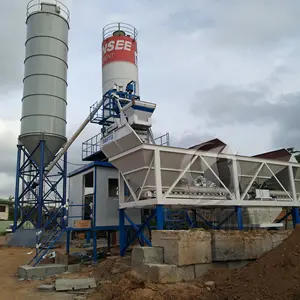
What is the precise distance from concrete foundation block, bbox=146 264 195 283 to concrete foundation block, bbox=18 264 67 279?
16.1ft

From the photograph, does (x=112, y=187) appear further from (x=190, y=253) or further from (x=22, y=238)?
(x=22, y=238)

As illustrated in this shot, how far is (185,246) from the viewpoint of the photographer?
9.37 m

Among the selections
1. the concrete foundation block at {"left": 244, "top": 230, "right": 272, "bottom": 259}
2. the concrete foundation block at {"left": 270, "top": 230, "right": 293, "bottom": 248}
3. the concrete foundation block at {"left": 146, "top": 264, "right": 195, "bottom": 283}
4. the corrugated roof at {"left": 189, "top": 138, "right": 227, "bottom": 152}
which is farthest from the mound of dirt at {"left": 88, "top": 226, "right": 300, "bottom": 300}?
the corrugated roof at {"left": 189, "top": 138, "right": 227, "bottom": 152}

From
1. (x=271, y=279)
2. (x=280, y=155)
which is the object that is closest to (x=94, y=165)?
(x=280, y=155)

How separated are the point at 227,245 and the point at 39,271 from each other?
6.74 meters

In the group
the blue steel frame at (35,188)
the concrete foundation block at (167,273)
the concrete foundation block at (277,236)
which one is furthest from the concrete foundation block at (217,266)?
the blue steel frame at (35,188)

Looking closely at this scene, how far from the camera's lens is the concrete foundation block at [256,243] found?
35.3 feet

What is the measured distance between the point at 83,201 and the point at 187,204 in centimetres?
655

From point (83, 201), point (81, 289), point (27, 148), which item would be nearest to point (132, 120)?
point (83, 201)

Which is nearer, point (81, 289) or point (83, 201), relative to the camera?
point (81, 289)

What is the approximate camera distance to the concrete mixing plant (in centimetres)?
1315

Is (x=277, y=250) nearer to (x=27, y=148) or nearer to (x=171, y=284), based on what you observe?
(x=171, y=284)

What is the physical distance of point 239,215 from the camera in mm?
13805

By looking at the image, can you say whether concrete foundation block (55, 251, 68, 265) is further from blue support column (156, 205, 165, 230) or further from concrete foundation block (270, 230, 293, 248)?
concrete foundation block (270, 230, 293, 248)
